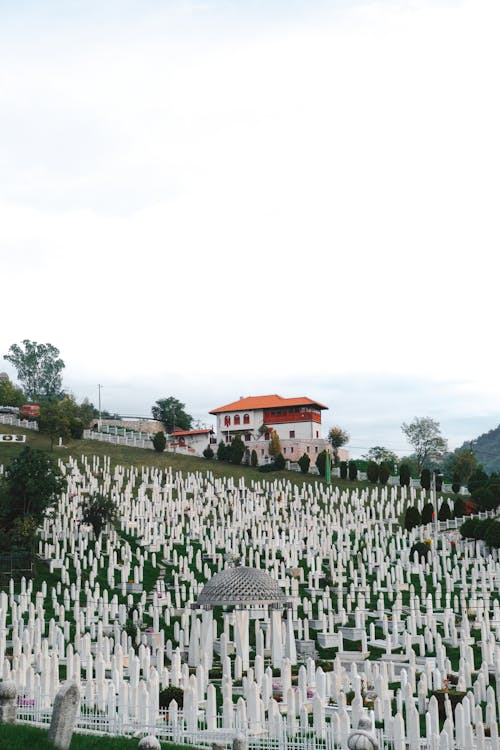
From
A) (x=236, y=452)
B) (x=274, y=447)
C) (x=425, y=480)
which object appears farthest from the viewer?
(x=274, y=447)

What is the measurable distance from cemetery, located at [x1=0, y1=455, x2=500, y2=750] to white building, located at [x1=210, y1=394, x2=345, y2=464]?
781 inches

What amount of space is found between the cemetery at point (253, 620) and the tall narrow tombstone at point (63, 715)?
0.03 metres

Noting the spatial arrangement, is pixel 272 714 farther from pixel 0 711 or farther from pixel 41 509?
pixel 41 509

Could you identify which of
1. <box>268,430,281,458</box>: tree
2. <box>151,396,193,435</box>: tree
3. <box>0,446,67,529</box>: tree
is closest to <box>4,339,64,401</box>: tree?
<box>151,396,193,435</box>: tree

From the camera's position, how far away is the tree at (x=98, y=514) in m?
47.6

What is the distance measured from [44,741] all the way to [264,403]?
83169mm

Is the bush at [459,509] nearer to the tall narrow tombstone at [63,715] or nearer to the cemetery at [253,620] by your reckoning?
the cemetery at [253,620]

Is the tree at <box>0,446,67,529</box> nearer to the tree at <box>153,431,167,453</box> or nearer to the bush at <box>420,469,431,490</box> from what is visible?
the tree at <box>153,431,167,453</box>

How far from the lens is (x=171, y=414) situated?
11900 cm

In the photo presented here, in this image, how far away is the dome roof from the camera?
28391 millimetres

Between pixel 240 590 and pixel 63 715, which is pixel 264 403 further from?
pixel 63 715

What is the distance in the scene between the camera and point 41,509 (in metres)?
44.4

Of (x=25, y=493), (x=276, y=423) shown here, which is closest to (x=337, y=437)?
(x=276, y=423)

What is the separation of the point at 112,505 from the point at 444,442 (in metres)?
71.8
